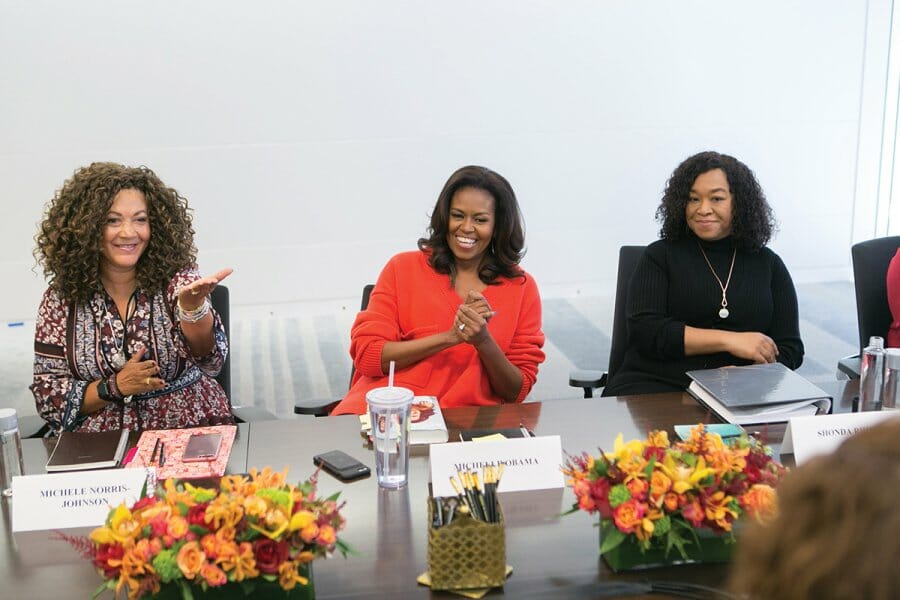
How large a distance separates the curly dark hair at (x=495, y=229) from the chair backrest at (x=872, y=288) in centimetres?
112

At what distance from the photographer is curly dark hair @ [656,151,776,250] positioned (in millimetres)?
2787

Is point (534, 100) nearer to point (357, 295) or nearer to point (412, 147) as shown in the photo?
point (412, 147)

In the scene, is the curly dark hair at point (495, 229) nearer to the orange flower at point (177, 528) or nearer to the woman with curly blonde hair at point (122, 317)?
the woman with curly blonde hair at point (122, 317)

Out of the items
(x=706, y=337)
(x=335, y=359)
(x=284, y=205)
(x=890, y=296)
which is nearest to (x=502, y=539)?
(x=706, y=337)

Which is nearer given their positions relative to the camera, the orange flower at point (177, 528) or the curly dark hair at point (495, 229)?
the orange flower at point (177, 528)

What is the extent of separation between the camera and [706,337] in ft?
8.69

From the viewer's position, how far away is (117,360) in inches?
95.1

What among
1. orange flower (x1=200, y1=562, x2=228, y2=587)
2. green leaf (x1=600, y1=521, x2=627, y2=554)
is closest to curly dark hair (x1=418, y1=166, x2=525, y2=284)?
green leaf (x1=600, y1=521, x2=627, y2=554)

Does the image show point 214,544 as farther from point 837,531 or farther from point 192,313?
point 192,313

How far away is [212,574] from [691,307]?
6.14 ft

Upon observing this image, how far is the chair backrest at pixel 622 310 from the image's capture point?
2.92 m

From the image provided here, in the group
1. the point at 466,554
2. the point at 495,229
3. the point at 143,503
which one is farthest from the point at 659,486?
the point at 495,229

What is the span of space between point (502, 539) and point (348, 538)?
0.31 meters

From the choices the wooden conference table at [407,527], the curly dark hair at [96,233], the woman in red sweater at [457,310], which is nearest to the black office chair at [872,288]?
the wooden conference table at [407,527]
